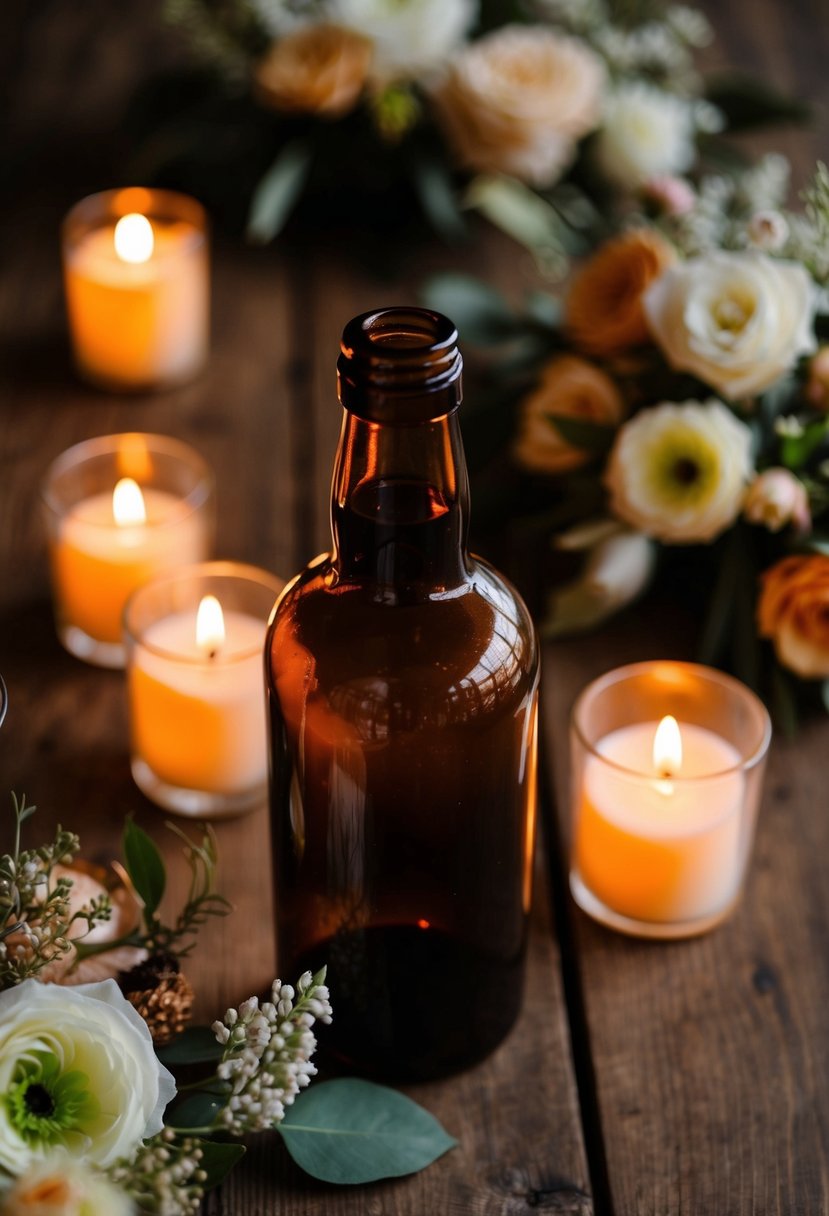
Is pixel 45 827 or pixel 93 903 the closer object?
pixel 93 903

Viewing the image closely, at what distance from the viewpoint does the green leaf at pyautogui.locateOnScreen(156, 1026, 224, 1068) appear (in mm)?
726

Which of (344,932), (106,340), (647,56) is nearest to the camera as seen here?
(344,932)

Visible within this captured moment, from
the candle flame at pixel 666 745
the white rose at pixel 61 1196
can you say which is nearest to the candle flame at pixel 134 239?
the candle flame at pixel 666 745

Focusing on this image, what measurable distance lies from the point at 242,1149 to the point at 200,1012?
0.17 metres

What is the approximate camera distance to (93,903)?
65 centimetres

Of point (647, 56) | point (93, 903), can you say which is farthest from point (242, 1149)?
point (647, 56)

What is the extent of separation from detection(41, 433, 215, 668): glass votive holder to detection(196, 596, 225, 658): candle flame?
0.38ft

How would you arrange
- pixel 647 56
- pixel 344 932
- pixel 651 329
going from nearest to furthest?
pixel 344 932
pixel 651 329
pixel 647 56

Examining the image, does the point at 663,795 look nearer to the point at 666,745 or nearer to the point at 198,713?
the point at 666,745

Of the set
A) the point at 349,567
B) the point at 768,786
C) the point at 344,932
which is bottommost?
the point at 768,786

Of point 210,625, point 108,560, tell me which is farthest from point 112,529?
point 210,625

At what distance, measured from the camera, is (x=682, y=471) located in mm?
1017

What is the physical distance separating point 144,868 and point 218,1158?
0.17 metres

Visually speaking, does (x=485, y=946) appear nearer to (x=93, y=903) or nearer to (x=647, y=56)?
(x=93, y=903)
